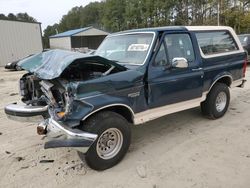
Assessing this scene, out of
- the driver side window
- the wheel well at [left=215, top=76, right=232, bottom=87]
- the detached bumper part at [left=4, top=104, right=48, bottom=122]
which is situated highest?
the driver side window

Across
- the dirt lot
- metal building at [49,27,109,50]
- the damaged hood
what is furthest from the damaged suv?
metal building at [49,27,109,50]

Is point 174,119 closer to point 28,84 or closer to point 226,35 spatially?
point 226,35

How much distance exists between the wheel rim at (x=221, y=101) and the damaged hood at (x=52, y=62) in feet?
8.84

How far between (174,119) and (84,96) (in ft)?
9.48

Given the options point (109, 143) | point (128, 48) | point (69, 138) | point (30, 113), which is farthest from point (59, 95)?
point (128, 48)

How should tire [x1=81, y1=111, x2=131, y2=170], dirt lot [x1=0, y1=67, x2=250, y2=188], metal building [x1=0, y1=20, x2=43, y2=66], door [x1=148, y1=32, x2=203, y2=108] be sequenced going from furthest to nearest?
metal building [x1=0, y1=20, x2=43, y2=66], door [x1=148, y1=32, x2=203, y2=108], tire [x1=81, y1=111, x2=131, y2=170], dirt lot [x1=0, y1=67, x2=250, y2=188]

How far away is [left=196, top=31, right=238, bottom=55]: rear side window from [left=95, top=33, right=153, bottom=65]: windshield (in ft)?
4.06

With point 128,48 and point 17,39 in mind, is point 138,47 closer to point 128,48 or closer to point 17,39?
point 128,48

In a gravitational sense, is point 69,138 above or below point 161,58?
below

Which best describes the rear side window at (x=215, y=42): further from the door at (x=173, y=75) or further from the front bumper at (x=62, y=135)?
the front bumper at (x=62, y=135)

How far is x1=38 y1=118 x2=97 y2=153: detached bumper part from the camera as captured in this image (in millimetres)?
3367

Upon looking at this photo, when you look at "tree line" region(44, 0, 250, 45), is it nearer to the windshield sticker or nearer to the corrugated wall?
the corrugated wall

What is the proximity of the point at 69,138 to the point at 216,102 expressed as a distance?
357 centimetres

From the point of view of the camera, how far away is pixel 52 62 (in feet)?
13.1
